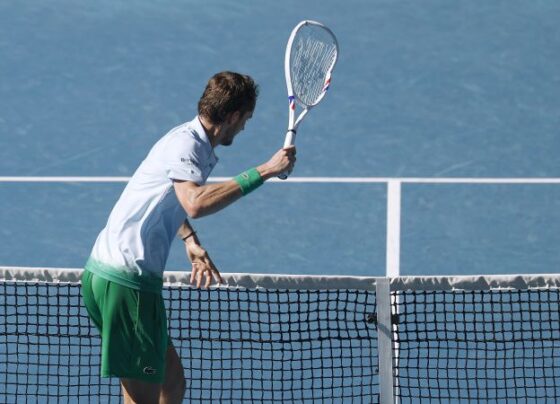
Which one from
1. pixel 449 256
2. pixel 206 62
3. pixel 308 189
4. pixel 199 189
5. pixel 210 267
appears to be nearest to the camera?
Answer: pixel 199 189

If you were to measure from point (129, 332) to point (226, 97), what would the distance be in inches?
38.9

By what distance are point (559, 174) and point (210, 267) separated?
558cm

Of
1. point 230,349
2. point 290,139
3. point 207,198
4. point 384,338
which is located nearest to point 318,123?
point 230,349

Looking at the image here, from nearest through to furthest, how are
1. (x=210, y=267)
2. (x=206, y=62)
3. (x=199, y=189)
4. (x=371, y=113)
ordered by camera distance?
(x=199, y=189) → (x=210, y=267) → (x=371, y=113) → (x=206, y=62)

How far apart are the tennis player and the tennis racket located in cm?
70

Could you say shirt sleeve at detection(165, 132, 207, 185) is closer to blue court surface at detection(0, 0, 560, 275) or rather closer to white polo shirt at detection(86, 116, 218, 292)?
white polo shirt at detection(86, 116, 218, 292)

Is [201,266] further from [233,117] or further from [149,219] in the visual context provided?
[233,117]

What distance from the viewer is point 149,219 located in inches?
216

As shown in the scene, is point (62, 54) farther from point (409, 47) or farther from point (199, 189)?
point (199, 189)

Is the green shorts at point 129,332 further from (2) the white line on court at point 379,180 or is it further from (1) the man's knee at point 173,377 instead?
(2) the white line on court at point 379,180

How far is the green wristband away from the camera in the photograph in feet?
17.6

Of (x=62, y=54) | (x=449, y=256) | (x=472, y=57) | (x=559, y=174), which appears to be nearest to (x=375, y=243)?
(x=449, y=256)

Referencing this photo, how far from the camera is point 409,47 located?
12.5 m

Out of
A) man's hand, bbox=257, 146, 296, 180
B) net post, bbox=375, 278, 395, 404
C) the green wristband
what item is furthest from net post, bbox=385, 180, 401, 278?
the green wristband
